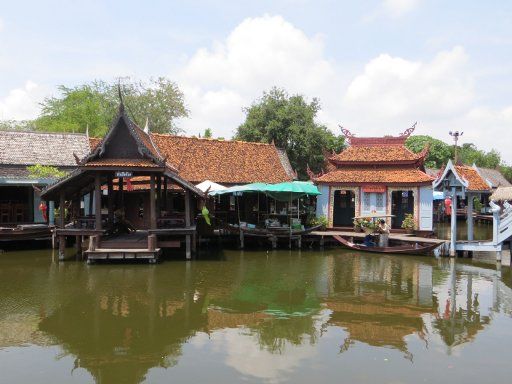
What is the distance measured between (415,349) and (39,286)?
9359 millimetres

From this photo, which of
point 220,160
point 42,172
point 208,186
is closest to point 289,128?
point 220,160

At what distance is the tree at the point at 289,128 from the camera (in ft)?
109

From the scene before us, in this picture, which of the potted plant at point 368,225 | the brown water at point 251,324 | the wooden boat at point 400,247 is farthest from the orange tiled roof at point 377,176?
the brown water at point 251,324

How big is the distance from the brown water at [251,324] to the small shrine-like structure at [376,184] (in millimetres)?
6444

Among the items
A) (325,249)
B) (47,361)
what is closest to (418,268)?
(325,249)

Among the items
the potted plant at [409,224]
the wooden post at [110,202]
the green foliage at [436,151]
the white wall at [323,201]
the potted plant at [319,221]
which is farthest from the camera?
the green foliage at [436,151]

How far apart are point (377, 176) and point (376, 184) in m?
0.55

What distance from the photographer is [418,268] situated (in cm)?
1536

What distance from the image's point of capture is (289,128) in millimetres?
→ 33250

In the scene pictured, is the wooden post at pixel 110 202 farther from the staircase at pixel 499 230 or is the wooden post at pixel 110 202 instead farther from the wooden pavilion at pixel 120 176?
the staircase at pixel 499 230

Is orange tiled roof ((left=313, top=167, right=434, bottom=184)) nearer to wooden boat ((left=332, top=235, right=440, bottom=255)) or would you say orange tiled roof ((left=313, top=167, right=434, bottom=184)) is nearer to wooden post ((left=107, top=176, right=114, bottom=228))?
wooden boat ((left=332, top=235, right=440, bottom=255))

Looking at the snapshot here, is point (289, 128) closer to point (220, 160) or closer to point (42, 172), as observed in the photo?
point (220, 160)

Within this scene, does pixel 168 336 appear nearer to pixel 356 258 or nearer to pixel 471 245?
pixel 356 258

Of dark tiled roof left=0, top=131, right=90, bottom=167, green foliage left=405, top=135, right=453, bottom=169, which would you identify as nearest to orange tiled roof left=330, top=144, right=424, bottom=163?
dark tiled roof left=0, top=131, right=90, bottom=167
